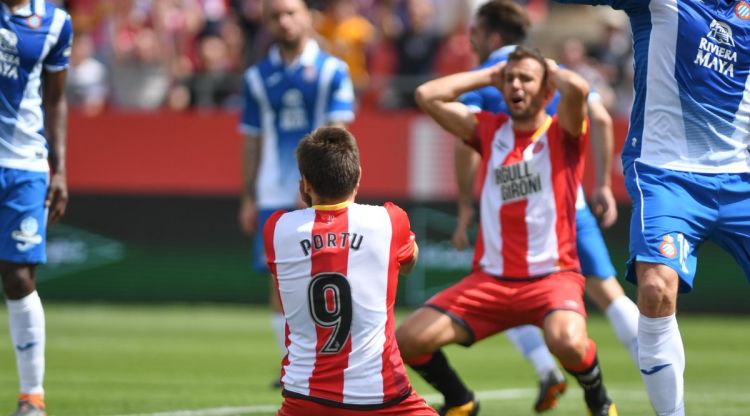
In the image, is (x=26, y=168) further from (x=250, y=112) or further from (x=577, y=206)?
(x=250, y=112)

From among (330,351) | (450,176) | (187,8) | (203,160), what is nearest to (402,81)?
(450,176)

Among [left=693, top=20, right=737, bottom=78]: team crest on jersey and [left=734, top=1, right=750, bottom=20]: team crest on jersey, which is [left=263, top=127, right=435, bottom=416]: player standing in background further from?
[left=734, top=1, right=750, bottom=20]: team crest on jersey

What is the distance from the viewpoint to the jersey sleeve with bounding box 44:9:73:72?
732 centimetres

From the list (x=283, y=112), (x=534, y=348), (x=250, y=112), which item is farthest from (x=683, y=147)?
(x=250, y=112)

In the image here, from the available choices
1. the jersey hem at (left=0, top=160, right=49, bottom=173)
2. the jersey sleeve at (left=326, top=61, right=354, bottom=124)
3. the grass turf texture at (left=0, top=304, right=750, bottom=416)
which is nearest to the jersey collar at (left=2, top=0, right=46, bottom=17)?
the jersey hem at (left=0, top=160, right=49, bottom=173)

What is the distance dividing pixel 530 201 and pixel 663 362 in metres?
1.64

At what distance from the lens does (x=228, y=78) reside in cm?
1812

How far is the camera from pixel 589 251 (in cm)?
795

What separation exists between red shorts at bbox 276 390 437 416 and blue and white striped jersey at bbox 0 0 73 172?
2.69 m

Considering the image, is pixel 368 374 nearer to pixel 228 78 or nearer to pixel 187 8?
pixel 228 78

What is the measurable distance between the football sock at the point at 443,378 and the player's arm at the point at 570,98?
1506 mm

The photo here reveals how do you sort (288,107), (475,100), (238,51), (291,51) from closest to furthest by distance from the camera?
(475,100) < (291,51) < (288,107) < (238,51)

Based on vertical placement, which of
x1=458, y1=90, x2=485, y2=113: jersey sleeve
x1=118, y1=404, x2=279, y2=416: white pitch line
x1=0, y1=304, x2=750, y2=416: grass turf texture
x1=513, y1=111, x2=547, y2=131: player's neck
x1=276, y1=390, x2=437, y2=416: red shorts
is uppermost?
x1=513, y1=111, x2=547, y2=131: player's neck

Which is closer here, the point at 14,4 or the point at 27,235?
the point at 27,235
